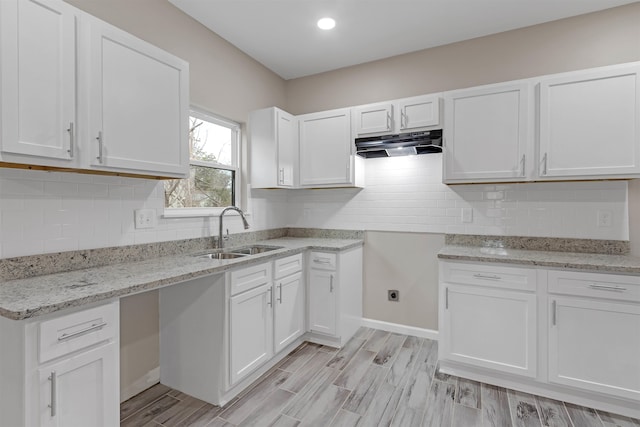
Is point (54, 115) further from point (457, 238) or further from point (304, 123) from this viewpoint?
point (457, 238)

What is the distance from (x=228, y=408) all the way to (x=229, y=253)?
44.1 inches

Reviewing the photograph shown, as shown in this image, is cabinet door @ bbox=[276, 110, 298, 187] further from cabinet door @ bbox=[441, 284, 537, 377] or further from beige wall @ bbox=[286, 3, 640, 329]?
cabinet door @ bbox=[441, 284, 537, 377]

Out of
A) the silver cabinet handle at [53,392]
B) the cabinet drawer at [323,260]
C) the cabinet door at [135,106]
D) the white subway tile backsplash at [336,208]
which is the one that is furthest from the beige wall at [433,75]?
the silver cabinet handle at [53,392]

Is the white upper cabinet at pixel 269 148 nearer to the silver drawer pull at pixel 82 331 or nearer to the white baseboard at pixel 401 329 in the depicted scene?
the white baseboard at pixel 401 329

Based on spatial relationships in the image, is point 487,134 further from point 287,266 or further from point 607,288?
point 287,266

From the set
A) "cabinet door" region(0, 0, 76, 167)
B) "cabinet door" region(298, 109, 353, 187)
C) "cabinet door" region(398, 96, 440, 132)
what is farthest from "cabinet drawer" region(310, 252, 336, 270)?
"cabinet door" region(0, 0, 76, 167)

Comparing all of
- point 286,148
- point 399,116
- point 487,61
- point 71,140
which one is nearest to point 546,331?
point 399,116

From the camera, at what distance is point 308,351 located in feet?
9.43

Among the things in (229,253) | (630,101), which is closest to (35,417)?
(229,253)

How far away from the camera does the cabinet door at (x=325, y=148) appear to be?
3.16 metres

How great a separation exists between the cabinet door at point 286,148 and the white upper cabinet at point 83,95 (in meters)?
1.21

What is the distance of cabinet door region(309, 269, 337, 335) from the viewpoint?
2910 mm

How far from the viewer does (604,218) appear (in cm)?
246

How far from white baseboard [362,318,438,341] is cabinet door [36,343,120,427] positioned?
8.05ft
